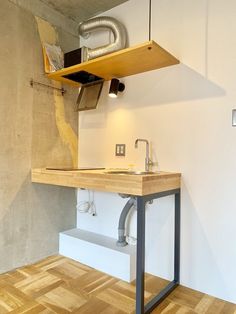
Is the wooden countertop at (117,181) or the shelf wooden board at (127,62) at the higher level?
the shelf wooden board at (127,62)

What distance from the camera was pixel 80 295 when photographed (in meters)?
1.88

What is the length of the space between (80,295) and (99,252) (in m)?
0.47

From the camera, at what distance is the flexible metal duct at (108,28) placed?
2.27m

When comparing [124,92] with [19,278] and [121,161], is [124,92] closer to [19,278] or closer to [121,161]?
[121,161]

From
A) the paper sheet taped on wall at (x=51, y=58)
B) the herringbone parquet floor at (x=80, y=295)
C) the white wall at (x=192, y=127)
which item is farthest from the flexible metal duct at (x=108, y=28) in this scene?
the herringbone parquet floor at (x=80, y=295)

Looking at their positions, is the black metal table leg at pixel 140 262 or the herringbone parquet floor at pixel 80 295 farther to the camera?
the herringbone parquet floor at pixel 80 295

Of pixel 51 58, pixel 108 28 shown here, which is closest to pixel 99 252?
pixel 51 58

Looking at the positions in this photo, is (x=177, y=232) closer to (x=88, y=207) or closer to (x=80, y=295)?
→ (x=80, y=295)

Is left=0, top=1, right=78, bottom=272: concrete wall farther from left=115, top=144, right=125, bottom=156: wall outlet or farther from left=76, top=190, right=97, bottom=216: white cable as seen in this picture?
left=115, top=144, right=125, bottom=156: wall outlet

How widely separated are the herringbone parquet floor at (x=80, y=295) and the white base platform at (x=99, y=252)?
0.08m

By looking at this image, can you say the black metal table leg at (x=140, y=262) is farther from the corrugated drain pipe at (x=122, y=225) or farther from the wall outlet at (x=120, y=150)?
the wall outlet at (x=120, y=150)

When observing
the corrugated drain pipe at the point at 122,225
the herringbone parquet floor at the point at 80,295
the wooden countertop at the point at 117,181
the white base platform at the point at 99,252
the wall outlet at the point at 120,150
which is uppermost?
the wall outlet at the point at 120,150

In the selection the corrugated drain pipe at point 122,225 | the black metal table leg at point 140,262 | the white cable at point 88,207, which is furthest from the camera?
the white cable at point 88,207

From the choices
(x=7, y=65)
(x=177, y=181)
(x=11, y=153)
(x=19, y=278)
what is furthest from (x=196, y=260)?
(x=7, y=65)
